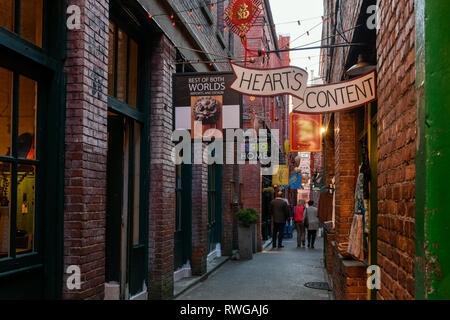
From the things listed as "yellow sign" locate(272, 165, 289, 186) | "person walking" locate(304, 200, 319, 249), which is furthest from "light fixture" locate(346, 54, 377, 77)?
"yellow sign" locate(272, 165, 289, 186)

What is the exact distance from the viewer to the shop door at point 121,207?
6.92 m

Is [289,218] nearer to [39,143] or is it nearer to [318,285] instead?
[318,285]

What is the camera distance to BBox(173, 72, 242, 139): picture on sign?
297 inches

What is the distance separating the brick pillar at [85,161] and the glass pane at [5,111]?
28.6 inches

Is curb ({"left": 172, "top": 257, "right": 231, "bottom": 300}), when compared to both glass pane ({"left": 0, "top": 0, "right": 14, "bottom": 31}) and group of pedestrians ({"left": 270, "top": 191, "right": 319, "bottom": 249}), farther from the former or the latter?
glass pane ({"left": 0, "top": 0, "right": 14, "bottom": 31})

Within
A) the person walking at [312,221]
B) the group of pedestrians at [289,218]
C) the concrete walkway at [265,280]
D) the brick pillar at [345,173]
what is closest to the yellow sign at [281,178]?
the group of pedestrians at [289,218]

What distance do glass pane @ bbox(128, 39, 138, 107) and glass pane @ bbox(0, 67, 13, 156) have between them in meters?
3.08

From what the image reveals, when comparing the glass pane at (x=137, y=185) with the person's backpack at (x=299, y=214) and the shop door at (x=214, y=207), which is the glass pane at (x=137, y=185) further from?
the person's backpack at (x=299, y=214)

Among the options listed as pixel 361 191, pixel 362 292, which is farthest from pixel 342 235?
pixel 361 191

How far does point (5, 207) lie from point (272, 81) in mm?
2688

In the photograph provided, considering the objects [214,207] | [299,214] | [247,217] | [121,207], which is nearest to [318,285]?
[247,217]

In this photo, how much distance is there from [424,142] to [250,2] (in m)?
7.11

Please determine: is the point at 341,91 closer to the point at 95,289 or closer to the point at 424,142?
the point at 424,142
